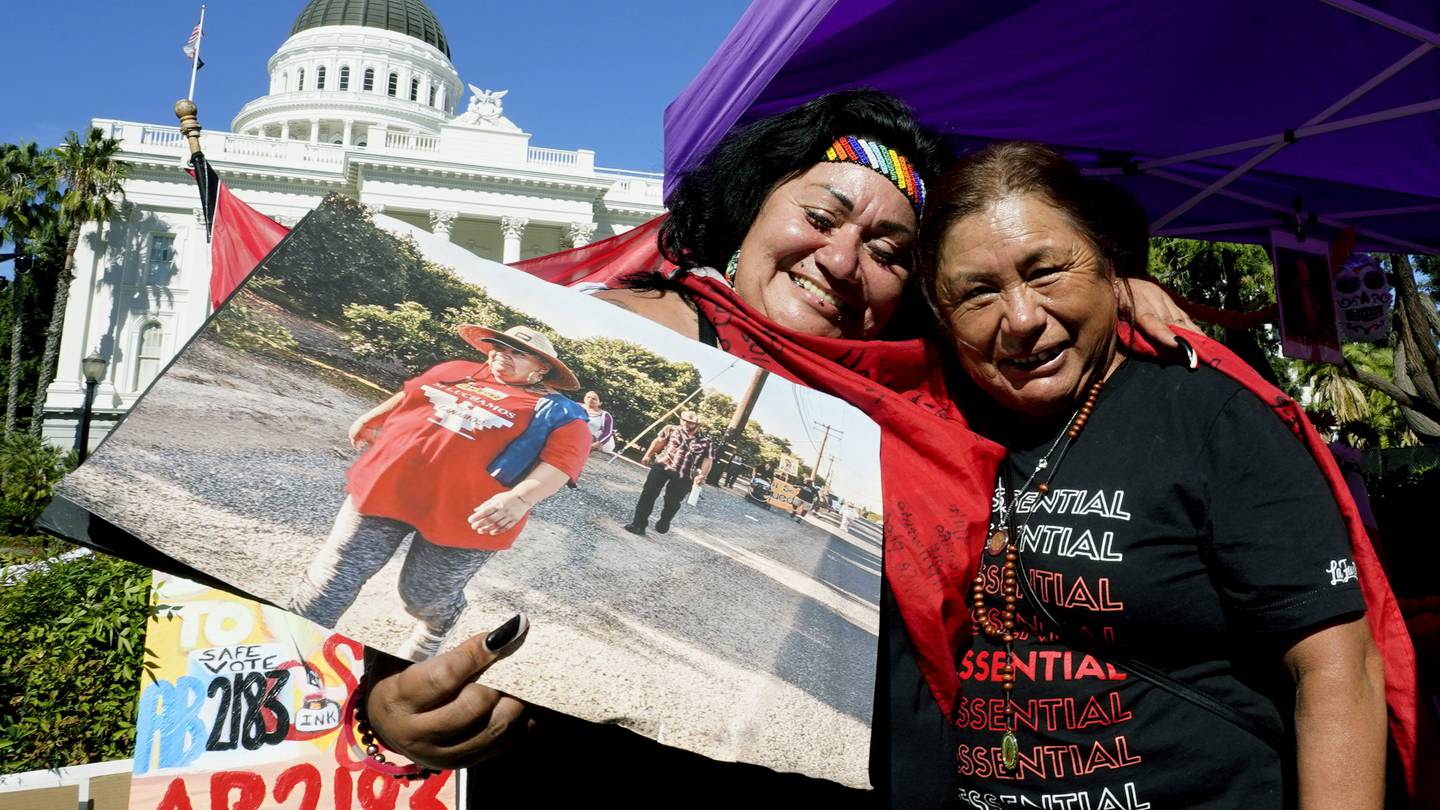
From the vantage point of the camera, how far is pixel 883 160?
7.13ft

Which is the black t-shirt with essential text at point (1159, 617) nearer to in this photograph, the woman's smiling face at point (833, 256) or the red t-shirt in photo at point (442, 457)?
the woman's smiling face at point (833, 256)

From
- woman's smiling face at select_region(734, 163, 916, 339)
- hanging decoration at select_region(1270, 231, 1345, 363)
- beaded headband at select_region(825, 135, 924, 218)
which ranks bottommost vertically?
woman's smiling face at select_region(734, 163, 916, 339)

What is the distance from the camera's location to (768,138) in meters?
2.29

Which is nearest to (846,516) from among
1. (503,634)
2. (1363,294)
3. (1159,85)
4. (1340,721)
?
(503,634)

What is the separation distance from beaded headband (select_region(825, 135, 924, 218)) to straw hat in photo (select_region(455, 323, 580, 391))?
960mm

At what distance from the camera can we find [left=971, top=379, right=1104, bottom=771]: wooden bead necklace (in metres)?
1.69

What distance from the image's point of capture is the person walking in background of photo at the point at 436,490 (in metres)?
1.34

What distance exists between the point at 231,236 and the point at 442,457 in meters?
6.12

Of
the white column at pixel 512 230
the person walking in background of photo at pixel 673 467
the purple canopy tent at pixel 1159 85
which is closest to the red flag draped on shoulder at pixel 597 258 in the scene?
the purple canopy tent at pixel 1159 85

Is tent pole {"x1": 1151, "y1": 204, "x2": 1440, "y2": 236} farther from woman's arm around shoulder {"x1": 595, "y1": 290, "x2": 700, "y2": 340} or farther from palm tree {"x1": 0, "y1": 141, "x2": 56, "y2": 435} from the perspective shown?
palm tree {"x1": 0, "y1": 141, "x2": 56, "y2": 435}

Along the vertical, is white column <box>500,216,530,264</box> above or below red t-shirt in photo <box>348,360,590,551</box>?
above

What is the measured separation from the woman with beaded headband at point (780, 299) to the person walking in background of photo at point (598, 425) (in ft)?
1.06

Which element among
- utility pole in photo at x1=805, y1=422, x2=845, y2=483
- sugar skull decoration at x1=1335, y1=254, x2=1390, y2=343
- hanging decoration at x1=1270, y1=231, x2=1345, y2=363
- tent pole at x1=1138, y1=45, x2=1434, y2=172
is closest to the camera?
utility pole in photo at x1=805, y1=422, x2=845, y2=483

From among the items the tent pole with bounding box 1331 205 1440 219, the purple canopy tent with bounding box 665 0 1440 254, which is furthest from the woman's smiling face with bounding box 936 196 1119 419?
the tent pole with bounding box 1331 205 1440 219
